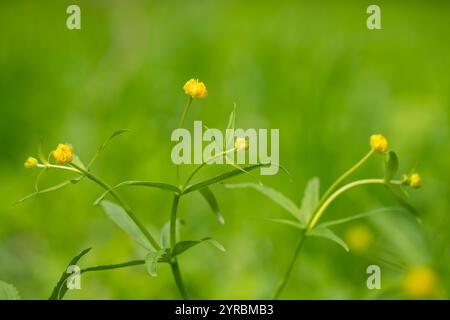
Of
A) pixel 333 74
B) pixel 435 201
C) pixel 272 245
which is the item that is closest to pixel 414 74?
pixel 333 74

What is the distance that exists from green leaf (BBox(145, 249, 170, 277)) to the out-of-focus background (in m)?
0.40

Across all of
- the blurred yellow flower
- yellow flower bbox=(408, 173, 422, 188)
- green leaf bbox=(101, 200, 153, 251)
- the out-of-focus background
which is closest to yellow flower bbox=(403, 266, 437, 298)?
the out-of-focus background

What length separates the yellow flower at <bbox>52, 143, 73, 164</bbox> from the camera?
0.82 metres

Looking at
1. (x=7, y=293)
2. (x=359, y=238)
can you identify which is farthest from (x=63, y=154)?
(x=359, y=238)

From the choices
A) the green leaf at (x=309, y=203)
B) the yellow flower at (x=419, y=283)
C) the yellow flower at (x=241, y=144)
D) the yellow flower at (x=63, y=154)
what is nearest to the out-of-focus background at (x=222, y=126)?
the yellow flower at (x=419, y=283)

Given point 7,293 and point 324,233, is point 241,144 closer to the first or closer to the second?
point 324,233

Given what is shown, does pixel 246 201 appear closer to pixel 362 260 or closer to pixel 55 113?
pixel 362 260

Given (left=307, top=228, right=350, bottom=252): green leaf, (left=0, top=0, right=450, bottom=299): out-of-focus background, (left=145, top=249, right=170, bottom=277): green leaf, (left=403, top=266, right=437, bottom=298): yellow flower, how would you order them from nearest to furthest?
(left=145, top=249, right=170, bottom=277): green leaf → (left=307, top=228, right=350, bottom=252): green leaf → (left=403, top=266, right=437, bottom=298): yellow flower → (left=0, top=0, right=450, bottom=299): out-of-focus background

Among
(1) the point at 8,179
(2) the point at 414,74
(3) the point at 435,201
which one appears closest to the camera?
(3) the point at 435,201

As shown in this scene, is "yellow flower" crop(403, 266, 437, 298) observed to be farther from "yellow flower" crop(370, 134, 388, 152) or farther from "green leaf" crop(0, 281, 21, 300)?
"green leaf" crop(0, 281, 21, 300)

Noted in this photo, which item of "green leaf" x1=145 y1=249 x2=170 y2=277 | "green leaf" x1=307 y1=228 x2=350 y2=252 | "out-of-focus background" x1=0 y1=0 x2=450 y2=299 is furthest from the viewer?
"out-of-focus background" x1=0 y1=0 x2=450 y2=299

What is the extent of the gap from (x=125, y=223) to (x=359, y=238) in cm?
66

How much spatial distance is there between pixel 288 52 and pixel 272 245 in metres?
1.34

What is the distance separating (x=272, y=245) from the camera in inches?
61.9
